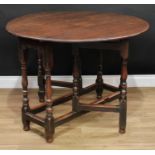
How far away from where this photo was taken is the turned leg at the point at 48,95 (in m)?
2.14

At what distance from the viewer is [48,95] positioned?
2260 millimetres

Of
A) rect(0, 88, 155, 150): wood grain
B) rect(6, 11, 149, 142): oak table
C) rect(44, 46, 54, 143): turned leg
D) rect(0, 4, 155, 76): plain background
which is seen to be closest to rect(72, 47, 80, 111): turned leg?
rect(6, 11, 149, 142): oak table

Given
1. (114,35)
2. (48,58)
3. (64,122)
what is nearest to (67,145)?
(64,122)

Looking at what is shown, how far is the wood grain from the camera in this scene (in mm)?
2330

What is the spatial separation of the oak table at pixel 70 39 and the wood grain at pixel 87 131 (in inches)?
2.9

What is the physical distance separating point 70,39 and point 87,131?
788mm

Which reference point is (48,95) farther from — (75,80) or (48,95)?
(75,80)

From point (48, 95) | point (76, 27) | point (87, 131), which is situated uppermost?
point (76, 27)

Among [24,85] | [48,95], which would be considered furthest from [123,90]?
[24,85]

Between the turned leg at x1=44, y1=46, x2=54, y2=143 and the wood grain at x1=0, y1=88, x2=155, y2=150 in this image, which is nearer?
the turned leg at x1=44, y1=46, x2=54, y2=143

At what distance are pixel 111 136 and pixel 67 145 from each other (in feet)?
1.06

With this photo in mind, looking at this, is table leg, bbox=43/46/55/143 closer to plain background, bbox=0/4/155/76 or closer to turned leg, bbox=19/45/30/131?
turned leg, bbox=19/45/30/131

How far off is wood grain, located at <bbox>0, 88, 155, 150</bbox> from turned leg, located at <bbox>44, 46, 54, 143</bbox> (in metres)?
0.08
